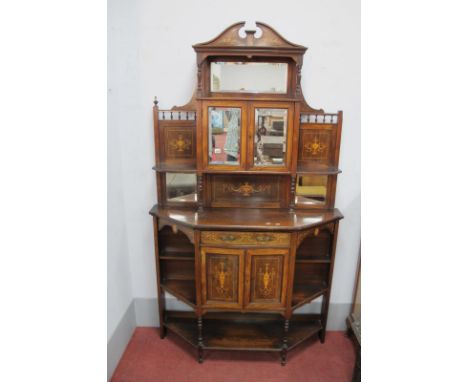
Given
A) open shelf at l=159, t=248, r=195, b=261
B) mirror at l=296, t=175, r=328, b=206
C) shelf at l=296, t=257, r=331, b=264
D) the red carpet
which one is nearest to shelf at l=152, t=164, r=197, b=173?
open shelf at l=159, t=248, r=195, b=261

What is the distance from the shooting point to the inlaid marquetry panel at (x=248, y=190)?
1.96 meters

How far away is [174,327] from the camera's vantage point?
83.3 inches

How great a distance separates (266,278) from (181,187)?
2.64ft

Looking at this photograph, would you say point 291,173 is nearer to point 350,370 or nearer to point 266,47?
point 266,47

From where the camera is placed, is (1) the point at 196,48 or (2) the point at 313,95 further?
(2) the point at 313,95

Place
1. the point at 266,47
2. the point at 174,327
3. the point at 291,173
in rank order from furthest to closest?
1. the point at 174,327
2. the point at 291,173
3. the point at 266,47

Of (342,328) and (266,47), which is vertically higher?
(266,47)

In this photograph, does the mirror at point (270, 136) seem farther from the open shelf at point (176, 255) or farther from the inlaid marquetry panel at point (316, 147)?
the open shelf at point (176, 255)

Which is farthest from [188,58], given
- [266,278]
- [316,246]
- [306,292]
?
[306,292]

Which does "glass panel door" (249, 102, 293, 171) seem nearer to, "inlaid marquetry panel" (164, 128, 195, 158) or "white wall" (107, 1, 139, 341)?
"inlaid marquetry panel" (164, 128, 195, 158)

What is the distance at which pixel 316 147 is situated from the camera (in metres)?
1.90

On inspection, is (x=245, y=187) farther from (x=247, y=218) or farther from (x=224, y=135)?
(x=224, y=135)

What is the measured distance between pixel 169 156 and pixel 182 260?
30.7 inches

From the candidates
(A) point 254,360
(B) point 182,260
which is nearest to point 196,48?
(B) point 182,260
